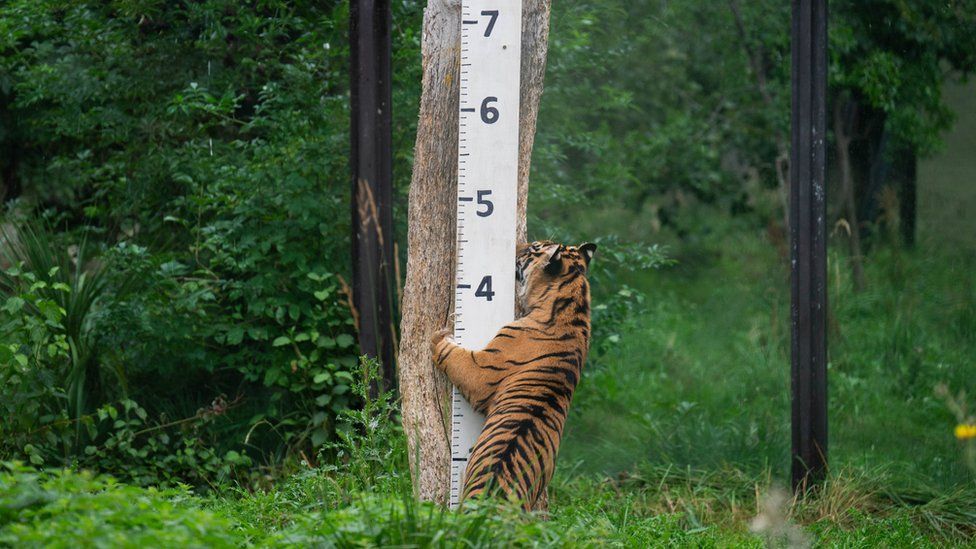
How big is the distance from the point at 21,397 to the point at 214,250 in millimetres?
1202

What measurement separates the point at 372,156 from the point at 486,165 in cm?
120

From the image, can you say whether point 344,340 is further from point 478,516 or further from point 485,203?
point 478,516

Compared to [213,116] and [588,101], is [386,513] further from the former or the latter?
[588,101]

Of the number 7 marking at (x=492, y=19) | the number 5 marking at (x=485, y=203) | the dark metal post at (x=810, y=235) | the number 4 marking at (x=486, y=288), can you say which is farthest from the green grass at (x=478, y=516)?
the number 7 marking at (x=492, y=19)

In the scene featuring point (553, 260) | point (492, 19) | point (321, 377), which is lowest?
point (321, 377)

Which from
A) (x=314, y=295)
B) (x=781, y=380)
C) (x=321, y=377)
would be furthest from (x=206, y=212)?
(x=781, y=380)

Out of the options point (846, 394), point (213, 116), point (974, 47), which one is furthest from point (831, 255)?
point (213, 116)

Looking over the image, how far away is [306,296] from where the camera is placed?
555 cm

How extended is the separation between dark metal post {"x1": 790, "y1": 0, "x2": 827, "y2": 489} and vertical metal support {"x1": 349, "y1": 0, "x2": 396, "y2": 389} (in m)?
1.91

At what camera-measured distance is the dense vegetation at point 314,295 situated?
15.8ft

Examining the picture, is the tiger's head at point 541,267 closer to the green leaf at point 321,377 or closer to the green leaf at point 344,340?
the green leaf at point 321,377

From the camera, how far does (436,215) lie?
3855 millimetres

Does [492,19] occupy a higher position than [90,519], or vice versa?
[492,19]

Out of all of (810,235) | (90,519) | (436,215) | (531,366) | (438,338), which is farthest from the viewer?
(810,235)
